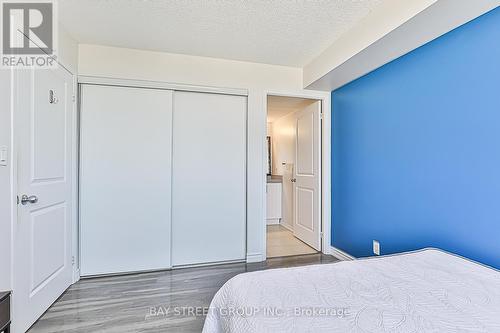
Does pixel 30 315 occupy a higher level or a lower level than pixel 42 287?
lower

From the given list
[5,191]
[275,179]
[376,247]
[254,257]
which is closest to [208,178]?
[254,257]

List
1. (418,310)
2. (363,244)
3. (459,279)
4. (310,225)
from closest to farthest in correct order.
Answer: (418,310) < (459,279) < (363,244) < (310,225)

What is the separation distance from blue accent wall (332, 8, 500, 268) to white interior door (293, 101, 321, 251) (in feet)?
1.49

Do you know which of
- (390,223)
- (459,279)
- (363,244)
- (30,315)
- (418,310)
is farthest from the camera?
(363,244)

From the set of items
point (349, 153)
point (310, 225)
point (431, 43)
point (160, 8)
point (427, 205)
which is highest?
point (160, 8)

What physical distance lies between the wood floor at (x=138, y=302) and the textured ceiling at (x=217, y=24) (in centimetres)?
230

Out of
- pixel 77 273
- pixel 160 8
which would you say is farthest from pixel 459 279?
pixel 77 273

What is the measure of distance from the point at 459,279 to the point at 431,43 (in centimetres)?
167

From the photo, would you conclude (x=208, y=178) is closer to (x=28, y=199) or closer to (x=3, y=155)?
(x=28, y=199)

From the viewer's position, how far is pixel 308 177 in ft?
11.9

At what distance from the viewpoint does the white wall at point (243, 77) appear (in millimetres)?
2678

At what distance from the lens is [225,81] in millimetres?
2969

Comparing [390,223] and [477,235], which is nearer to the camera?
[477,235]

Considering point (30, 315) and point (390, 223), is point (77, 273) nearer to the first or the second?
point (30, 315)
